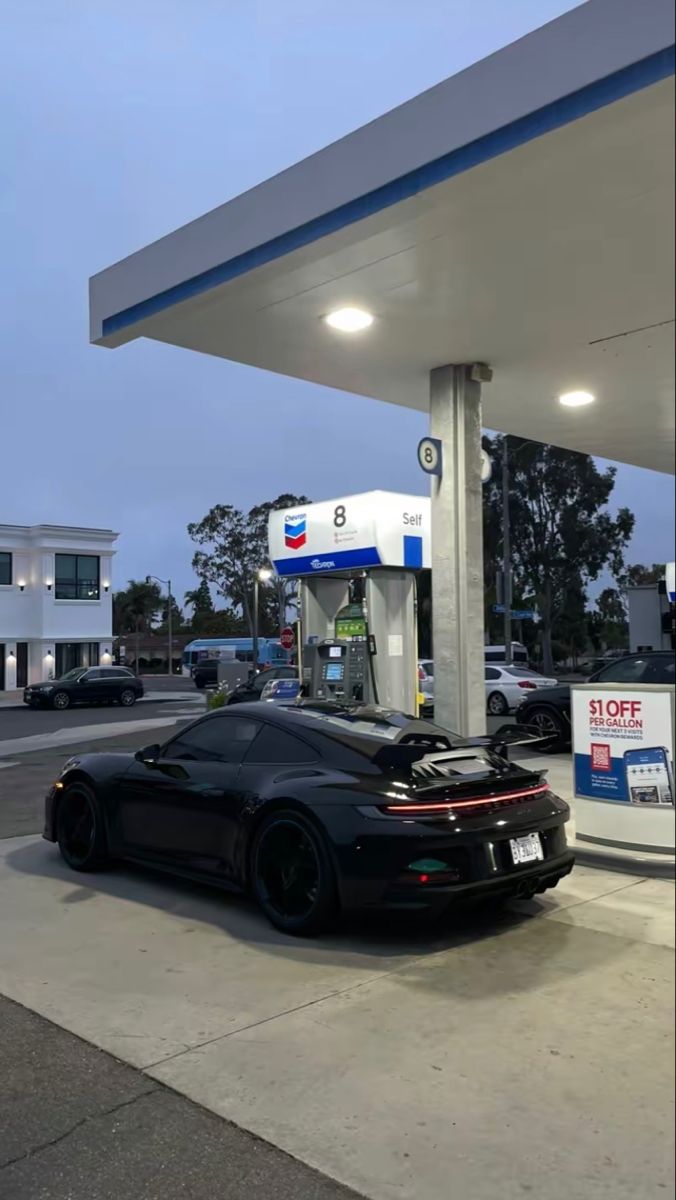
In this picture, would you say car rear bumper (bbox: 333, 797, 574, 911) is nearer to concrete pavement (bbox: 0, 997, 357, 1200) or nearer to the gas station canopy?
concrete pavement (bbox: 0, 997, 357, 1200)

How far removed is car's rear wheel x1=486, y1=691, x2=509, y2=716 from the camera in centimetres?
2164

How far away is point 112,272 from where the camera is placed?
6867 mm

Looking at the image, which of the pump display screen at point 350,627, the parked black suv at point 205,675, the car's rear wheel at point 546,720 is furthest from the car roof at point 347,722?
the parked black suv at point 205,675

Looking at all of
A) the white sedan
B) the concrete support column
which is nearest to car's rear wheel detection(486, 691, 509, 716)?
the white sedan

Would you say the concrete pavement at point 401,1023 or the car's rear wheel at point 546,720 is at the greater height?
the car's rear wheel at point 546,720

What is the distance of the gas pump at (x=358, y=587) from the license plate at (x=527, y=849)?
4462 mm

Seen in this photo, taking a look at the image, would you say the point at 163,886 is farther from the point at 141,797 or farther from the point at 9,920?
the point at 9,920

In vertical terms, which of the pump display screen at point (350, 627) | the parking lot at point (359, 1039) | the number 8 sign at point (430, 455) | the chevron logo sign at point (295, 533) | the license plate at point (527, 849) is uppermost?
the number 8 sign at point (430, 455)

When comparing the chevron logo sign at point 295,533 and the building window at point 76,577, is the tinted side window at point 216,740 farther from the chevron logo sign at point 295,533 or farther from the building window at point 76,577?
the building window at point 76,577

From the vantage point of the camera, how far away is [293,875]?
533 cm

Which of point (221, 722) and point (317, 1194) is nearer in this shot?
point (317, 1194)

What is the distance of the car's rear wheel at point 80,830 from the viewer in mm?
6734

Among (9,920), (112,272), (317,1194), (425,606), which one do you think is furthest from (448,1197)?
(425,606)

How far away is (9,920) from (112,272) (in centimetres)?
453
